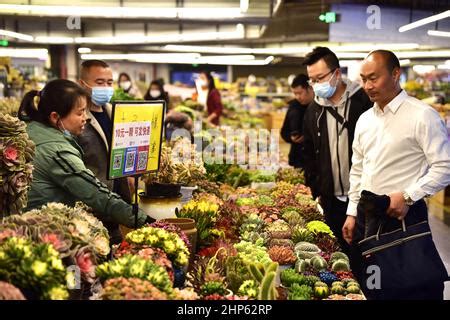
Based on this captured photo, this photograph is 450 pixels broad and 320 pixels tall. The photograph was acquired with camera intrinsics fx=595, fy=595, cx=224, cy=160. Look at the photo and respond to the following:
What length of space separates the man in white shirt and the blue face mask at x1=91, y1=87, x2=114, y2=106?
1.90 metres

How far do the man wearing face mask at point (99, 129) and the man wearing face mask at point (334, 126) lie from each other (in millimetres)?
1646

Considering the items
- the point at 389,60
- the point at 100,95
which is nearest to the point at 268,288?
the point at 389,60

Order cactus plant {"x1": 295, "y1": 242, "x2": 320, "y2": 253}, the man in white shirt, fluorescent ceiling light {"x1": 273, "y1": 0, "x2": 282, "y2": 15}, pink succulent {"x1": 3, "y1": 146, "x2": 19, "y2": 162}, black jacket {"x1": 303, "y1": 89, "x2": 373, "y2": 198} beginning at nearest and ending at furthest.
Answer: pink succulent {"x1": 3, "y1": 146, "x2": 19, "y2": 162}
cactus plant {"x1": 295, "y1": 242, "x2": 320, "y2": 253}
the man in white shirt
black jacket {"x1": 303, "y1": 89, "x2": 373, "y2": 198}
fluorescent ceiling light {"x1": 273, "y1": 0, "x2": 282, "y2": 15}

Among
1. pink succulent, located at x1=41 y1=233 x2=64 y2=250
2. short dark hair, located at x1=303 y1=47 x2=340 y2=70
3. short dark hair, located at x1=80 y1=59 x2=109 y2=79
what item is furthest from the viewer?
short dark hair, located at x1=303 y1=47 x2=340 y2=70

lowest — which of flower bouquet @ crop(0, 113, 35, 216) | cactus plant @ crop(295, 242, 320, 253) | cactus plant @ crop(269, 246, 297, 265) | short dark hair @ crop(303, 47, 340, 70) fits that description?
cactus plant @ crop(295, 242, 320, 253)

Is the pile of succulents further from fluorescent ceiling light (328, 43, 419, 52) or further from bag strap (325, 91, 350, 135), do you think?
fluorescent ceiling light (328, 43, 419, 52)

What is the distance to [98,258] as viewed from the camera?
2.20 meters

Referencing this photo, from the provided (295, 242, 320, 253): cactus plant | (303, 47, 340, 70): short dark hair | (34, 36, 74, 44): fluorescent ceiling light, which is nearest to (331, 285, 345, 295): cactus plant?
(295, 242, 320, 253): cactus plant

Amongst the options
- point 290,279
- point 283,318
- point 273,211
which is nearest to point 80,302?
point 283,318

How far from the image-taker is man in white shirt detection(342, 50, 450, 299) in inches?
139

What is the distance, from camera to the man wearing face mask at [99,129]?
4094 millimetres

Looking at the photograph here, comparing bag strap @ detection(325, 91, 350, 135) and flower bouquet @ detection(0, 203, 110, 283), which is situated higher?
bag strap @ detection(325, 91, 350, 135)

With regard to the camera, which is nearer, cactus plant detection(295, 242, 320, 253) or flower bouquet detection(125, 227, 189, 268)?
flower bouquet detection(125, 227, 189, 268)

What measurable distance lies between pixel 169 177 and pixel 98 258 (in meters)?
1.69
